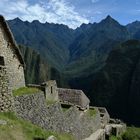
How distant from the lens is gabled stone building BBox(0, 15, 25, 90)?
29453mm

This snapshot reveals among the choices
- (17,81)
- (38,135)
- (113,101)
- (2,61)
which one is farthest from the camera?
(113,101)

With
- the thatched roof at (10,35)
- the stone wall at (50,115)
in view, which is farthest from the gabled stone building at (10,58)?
the stone wall at (50,115)

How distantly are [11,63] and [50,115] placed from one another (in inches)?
200

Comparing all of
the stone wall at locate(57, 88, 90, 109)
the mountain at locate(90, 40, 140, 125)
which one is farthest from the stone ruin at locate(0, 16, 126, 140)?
the mountain at locate(90, 40, 140, 125)

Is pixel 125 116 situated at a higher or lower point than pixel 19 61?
lower

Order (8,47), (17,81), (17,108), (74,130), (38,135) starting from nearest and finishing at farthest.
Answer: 1. (38,135)
2. (17,108)
3. (8,47)
4. (17,81)
5. (74,130)

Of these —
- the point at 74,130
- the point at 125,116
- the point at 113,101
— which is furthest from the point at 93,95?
the point at 74,130

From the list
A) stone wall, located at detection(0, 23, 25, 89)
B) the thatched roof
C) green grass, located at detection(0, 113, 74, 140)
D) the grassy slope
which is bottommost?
the grassy slope

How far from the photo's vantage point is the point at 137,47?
163 meters

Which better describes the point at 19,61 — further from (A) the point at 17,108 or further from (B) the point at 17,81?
(A) the point at 17,108

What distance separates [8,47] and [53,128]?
23.9 feet

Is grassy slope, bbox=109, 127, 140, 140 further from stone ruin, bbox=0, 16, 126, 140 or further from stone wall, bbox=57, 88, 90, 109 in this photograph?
stone ruin, bbox=0, 16, 126, 140

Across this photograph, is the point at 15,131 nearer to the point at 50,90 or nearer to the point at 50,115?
the point at 50,115

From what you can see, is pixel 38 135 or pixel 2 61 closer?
pixel 38 135
